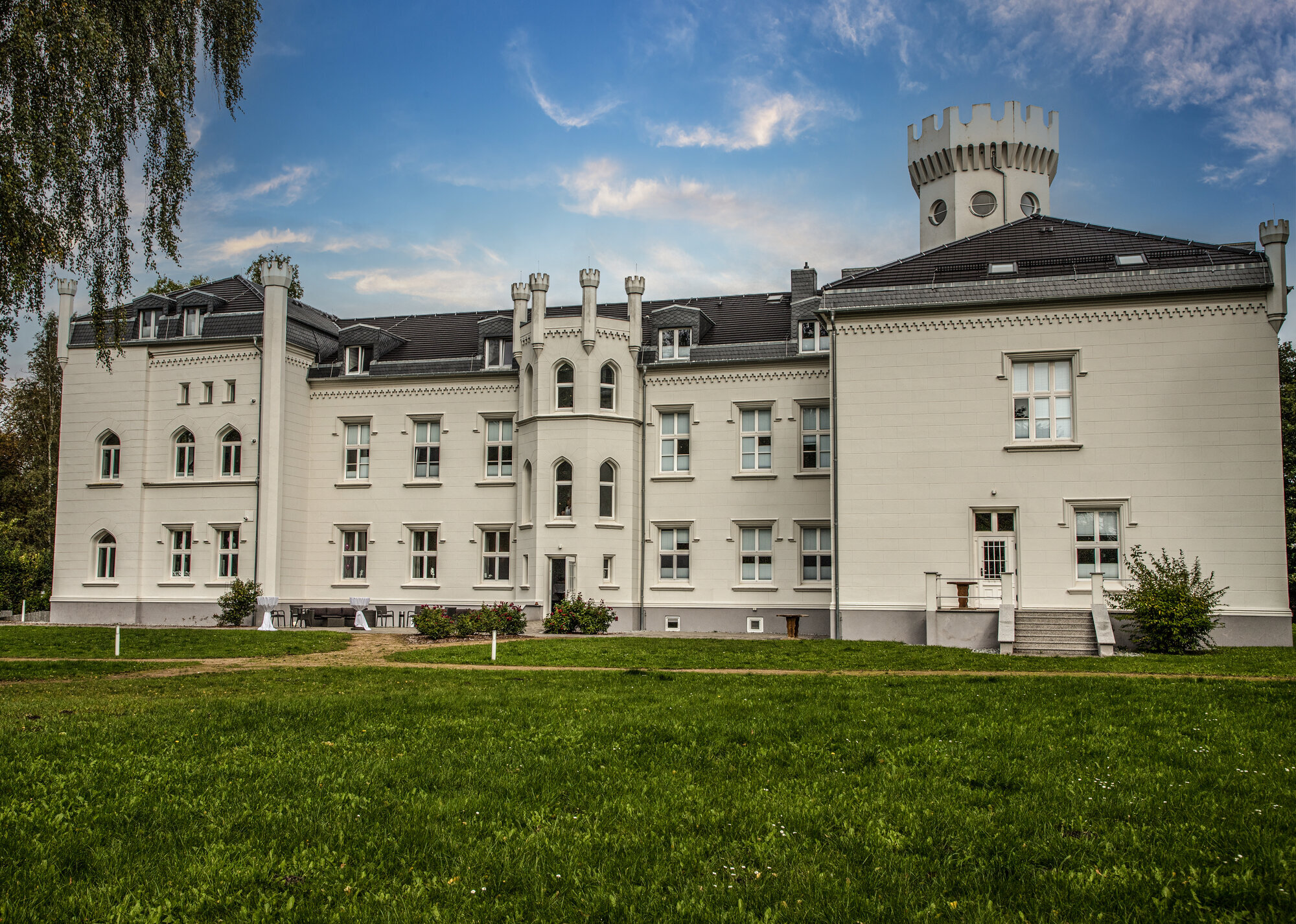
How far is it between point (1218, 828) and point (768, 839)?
2.91m

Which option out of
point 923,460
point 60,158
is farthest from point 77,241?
point 923,460

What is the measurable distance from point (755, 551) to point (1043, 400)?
10.7 m

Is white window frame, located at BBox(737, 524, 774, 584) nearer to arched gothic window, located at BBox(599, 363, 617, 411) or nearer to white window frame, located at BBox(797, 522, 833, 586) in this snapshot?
white window frame, located at BBox(797, 522, 833, 586)

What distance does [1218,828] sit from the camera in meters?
6.48

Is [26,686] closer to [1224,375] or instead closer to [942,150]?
[1224,375]

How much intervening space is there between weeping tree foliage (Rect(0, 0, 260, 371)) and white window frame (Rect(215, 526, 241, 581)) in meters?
21.8

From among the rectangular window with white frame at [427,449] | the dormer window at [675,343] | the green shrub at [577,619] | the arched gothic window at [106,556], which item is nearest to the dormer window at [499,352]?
the rectangular window with white frame at [427,449]

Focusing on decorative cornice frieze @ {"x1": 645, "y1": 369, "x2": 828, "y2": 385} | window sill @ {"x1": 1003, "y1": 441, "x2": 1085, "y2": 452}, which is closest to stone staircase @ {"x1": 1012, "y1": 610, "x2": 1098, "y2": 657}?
window sill @ {"x1": 1003, "y1": 441, "x2": 1085, "y2": 452}

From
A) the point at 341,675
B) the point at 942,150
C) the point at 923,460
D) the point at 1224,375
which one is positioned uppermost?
the point at 942,150

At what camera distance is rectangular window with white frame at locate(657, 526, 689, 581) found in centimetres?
3434

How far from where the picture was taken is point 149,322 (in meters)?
36.8

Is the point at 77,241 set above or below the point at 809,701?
above

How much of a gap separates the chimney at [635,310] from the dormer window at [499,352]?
4.68 m

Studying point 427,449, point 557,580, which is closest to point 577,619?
point 557,580
